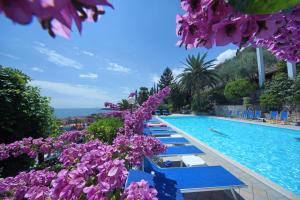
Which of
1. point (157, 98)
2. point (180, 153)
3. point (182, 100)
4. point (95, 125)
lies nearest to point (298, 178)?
point (180, 153)

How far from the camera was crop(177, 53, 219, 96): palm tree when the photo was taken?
108ft

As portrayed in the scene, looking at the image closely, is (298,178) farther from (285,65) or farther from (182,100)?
(182,100)

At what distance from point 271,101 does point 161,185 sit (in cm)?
2040

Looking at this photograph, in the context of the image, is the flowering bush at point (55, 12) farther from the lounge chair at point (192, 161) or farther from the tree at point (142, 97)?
the tree at point (142, 97)

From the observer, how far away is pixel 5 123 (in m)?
4.83

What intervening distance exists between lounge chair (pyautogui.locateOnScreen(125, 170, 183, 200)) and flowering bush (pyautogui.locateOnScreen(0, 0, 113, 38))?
107 inches

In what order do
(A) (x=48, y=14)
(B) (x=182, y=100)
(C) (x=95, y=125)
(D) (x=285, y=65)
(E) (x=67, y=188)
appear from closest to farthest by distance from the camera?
(A) (x=48, y=14)
(E) (x=67, y=188)
(C) (x=95, y=125)
(D) (x=285, y=65)
(B) (x=182, y=100)

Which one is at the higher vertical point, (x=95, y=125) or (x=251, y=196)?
(x=95, y=125)

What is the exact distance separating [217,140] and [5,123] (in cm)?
1222

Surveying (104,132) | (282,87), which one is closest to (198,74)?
(282,87)

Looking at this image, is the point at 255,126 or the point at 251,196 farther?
the point at 255,126

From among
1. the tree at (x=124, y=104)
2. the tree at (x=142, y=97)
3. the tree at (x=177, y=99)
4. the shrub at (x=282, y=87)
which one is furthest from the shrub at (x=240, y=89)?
the tree at (x=124, y=104)

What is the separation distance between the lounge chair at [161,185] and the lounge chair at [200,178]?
20.1 inches

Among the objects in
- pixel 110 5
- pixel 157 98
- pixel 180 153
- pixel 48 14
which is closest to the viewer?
pixel 48 14
